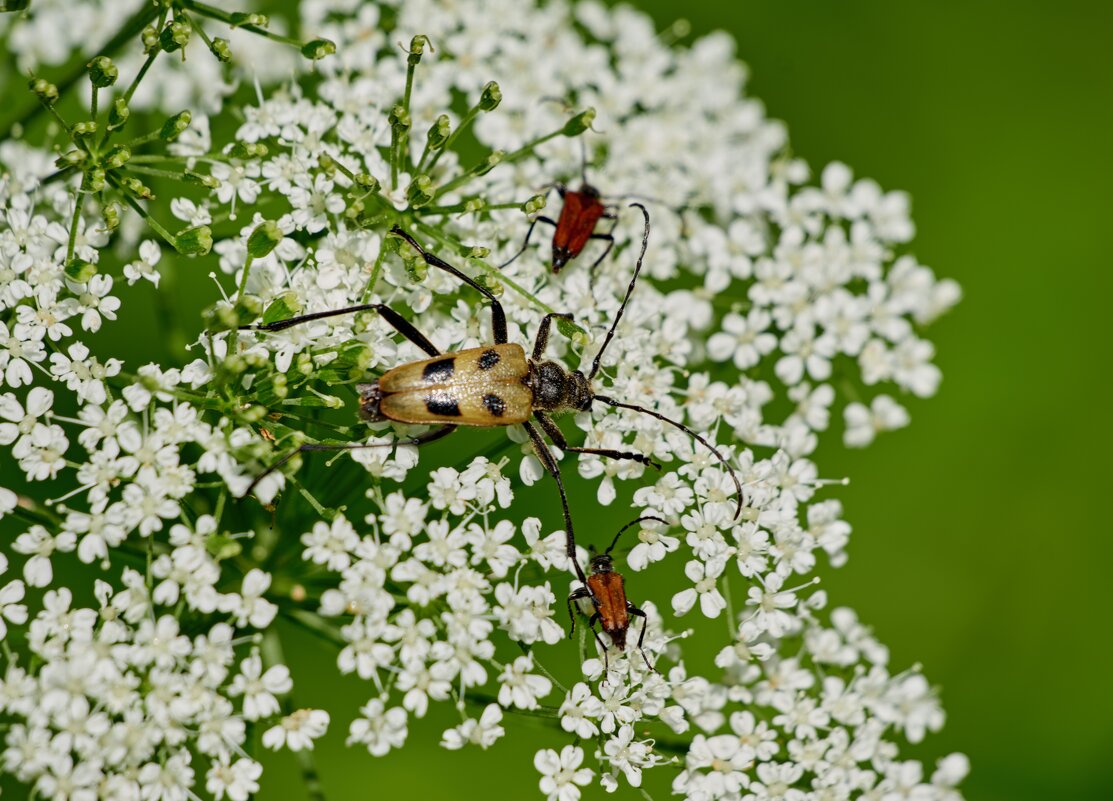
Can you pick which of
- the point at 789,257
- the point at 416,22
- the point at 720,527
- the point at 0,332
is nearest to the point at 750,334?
the point at 789,257

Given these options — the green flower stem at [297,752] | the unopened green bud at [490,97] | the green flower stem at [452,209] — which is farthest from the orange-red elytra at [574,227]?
the green flower stem at [297,752]

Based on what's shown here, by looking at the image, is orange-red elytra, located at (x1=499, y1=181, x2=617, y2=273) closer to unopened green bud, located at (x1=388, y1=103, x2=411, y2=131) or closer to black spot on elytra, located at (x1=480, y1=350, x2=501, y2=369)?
black spot on elytra, located at (x1=480, y1=350, x2=501, y2=369)

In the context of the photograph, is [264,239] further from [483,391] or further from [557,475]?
[557,475]

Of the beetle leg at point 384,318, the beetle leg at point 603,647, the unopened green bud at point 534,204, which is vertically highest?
the unopened green bud at point 534,204

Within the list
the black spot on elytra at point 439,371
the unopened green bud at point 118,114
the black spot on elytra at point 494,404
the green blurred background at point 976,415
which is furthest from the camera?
the green blurred background at point 976,415

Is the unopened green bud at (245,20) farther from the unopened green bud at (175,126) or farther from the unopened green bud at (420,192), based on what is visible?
the unopened green bud at (420,192)

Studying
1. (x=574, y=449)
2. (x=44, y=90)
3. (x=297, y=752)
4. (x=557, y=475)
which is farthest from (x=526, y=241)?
(x=297, y=752)

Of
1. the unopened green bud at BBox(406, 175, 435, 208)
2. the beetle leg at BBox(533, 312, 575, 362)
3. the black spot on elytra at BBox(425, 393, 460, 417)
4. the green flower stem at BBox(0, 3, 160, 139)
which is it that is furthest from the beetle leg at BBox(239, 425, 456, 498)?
the green flower stem at BBox(0, 3, 160, 139)
